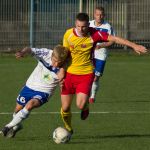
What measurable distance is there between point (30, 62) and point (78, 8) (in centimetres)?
498

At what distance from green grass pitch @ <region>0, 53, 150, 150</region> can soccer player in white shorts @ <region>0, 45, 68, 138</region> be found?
1.34ft

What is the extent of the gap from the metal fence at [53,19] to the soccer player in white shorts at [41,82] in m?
18.2

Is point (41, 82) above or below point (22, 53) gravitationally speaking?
below

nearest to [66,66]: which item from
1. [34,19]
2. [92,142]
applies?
[92,142]

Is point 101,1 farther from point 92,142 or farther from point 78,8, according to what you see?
point 92,142

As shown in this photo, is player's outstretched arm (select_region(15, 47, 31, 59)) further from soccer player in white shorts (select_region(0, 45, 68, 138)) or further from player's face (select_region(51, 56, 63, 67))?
player's face (select_region(51, 56, 63, 67))

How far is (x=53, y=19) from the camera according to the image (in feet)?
96.8

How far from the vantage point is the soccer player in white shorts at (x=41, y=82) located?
34.2 feet

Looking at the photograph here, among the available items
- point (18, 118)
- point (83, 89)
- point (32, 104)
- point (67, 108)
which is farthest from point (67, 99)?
point (18, 118)

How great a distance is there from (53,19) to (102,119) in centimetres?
1726

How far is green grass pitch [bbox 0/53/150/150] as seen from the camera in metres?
10.1

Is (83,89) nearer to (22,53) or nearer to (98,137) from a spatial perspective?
(98,137)

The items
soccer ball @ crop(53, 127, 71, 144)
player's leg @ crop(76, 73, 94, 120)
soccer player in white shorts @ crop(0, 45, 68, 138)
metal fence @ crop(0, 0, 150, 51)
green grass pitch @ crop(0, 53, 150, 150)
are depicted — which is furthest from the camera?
metal fence @ crop(0, 0, 150, 51)

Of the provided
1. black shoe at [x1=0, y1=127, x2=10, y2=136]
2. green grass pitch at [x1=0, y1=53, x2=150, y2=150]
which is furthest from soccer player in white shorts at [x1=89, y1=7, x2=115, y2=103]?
black shoe at [x1=0, y1=127, x2=10, y2=136]
